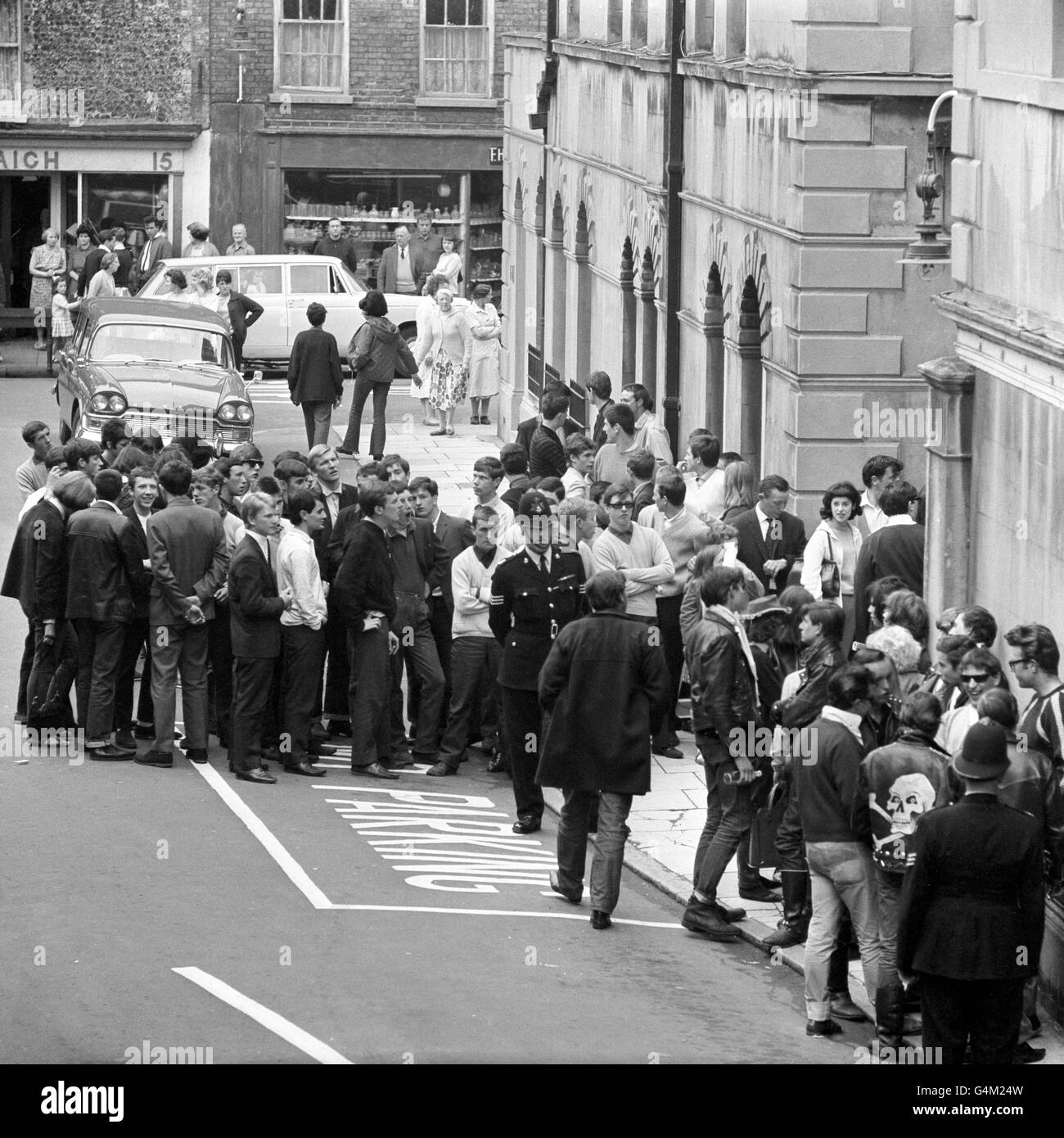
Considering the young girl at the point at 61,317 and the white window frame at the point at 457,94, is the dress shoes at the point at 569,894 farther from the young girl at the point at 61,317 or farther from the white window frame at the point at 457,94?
the white window frame at the point at 457,94

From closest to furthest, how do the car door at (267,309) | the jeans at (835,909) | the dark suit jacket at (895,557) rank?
1. the jeans at (835,909)
2. the dark suit jacket at (895,557)
3. the car door at (267,309)

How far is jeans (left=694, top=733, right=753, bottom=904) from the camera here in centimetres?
1072

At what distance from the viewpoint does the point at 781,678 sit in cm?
1108

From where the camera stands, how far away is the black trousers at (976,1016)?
830cm

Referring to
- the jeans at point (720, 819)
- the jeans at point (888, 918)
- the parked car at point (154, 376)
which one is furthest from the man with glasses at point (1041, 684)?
the parked car at point (154, 376)

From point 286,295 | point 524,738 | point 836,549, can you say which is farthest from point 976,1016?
A: point 286,295

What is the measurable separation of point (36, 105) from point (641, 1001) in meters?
32.2

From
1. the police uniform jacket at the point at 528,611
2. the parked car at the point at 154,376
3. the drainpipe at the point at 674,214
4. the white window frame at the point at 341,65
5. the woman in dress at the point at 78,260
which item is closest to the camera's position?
the police uniform jacket at the point at 528,611

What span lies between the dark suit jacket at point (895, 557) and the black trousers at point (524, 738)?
1.96 meters

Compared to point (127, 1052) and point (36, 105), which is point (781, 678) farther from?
point (36, 105)

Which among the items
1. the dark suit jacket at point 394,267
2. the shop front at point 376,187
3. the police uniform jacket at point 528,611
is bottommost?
the police uniform jacket at point 528,611

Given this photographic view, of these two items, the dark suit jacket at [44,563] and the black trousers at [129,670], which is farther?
the black trousers at [129,670]

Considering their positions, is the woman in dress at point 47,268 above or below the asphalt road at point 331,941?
above
